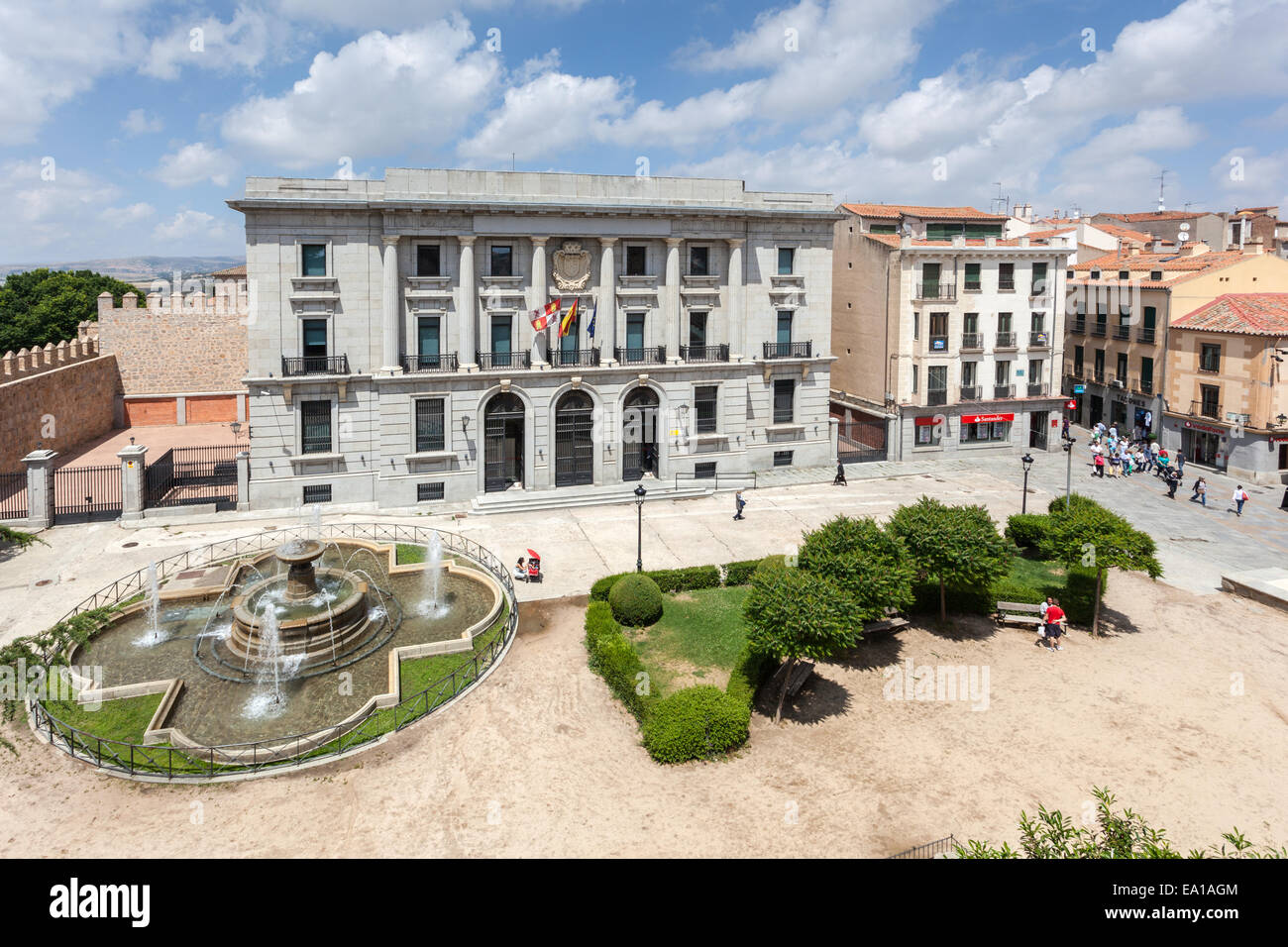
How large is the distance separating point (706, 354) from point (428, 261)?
14628 millimetres

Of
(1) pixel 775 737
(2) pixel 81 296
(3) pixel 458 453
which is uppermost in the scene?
(2) pixel 81 296

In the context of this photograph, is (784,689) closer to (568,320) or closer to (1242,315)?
(568,320)

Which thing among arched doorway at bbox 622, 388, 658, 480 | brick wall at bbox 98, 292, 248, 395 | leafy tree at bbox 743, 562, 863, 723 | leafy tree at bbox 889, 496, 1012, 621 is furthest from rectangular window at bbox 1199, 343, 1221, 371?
brick wall at bbox 98, 292, 248, 395

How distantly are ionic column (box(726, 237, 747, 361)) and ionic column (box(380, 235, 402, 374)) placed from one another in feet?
54.6

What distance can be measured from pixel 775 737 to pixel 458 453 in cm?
2476

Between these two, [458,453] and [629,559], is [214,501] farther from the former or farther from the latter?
[629,559]

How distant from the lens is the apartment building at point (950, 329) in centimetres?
5038

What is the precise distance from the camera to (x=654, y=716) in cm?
1938

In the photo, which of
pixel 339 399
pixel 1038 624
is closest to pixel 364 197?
pixel 339 399

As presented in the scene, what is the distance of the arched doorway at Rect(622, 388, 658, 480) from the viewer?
1718 inches

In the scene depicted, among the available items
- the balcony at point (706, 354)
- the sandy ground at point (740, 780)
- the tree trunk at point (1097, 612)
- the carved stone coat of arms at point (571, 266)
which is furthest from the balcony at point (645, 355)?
the tree trunk at point (1097, 612)

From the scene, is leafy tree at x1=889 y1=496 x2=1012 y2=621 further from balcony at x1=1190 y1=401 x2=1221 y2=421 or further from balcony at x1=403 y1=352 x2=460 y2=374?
balcony at x1=1190 y1=401 x2=1221 y2=421

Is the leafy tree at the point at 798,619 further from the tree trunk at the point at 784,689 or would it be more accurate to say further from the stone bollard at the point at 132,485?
the stone bollard at the point at 132,485

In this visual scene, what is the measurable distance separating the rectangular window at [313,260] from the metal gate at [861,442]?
95.1 ft
